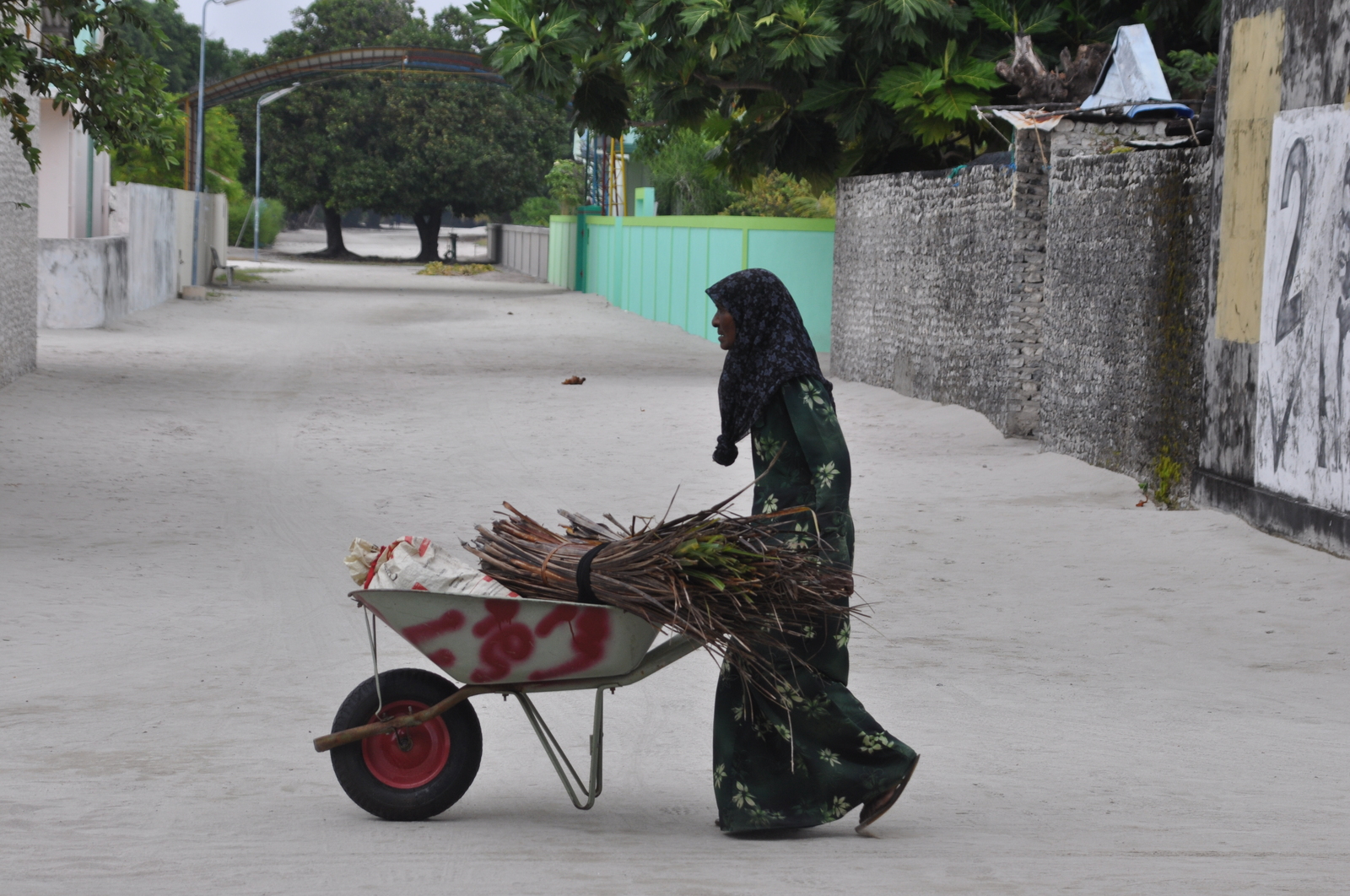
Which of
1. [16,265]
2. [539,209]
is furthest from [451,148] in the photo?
[16,265]

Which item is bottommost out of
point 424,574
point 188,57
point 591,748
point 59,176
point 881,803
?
point 881,803

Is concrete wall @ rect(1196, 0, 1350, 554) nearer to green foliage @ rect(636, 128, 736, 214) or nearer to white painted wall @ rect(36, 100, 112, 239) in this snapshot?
white painted wall @ rect(36, 100, 112, 239)

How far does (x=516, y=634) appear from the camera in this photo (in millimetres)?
4152

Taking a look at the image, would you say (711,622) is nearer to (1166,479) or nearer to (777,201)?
(1166,479)

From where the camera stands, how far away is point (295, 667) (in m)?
6.38

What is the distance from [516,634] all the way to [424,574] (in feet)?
1.03

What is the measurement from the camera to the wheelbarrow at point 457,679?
4.12 m

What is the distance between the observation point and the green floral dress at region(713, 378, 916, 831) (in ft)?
14.4

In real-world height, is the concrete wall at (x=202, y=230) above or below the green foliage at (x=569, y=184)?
below

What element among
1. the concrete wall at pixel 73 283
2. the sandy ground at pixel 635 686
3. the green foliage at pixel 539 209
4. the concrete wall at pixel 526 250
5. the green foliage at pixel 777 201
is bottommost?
the sandy ground at pixel 635 686

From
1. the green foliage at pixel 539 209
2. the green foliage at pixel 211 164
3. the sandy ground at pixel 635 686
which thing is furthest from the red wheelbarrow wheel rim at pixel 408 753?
the green foliage at pixel 539 209

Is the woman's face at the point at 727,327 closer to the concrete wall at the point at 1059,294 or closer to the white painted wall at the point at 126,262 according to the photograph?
the concrete wall at the point at 1059,294

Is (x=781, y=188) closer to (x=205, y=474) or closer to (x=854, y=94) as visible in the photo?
(x=854, y=94)

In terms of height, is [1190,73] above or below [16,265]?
above
